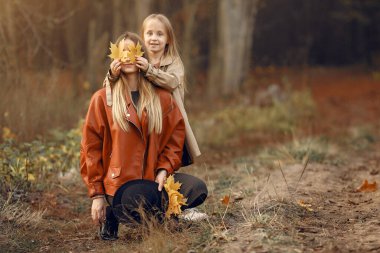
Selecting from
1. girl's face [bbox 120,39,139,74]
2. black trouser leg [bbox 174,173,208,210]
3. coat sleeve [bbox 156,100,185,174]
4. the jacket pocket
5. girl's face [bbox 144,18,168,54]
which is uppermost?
girl's face [bbox 144,18,168,54]

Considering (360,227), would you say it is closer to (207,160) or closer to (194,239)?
(194,239)

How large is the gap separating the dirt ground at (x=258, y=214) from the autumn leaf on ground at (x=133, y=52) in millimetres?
1112

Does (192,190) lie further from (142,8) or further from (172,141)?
(142,8)

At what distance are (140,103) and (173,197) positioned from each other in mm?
644

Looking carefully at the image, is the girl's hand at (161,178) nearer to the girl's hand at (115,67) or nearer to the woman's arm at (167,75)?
the woman's arm at (167,75)

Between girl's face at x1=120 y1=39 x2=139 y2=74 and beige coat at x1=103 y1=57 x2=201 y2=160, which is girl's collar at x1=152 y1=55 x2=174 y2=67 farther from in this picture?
girl's face at x1=120 y1=39 x2=139 y2=74

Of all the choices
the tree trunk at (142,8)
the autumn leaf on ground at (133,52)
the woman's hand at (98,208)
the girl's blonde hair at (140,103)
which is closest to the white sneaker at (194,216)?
the woman's hand at (98,208)

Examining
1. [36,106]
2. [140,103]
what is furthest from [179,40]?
[140,103]

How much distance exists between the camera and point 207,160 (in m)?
8.66

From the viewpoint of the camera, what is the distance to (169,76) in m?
4.67

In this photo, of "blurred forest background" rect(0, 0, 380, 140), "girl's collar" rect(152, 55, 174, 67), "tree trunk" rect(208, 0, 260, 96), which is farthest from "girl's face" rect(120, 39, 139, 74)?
"tree trunk" rect(208, 0, 260, 96)

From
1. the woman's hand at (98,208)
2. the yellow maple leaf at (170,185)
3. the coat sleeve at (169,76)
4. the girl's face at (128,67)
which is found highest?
the girl's face at (128,67)

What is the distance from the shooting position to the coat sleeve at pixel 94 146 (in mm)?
4547

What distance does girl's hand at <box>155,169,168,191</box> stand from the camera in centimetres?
454
